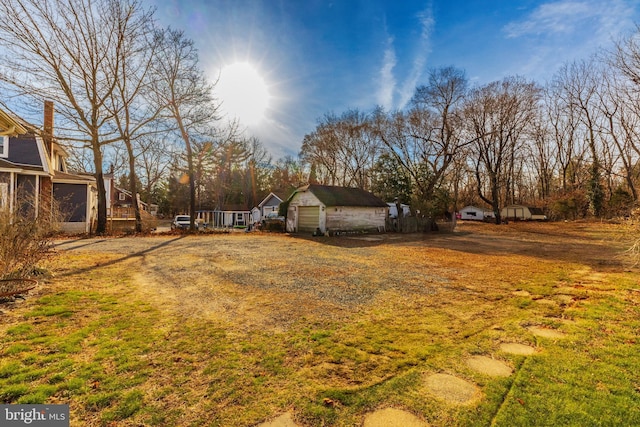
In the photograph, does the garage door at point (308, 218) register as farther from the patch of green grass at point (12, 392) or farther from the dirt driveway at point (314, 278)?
the patch of green grass at point (12, 392)

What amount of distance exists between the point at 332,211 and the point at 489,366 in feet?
52.2

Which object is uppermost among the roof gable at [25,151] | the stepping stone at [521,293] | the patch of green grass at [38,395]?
the roof gable at [25,151]

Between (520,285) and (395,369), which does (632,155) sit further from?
(395,369)

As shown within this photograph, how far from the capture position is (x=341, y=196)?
20.2 m

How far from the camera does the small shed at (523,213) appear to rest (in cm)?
3881

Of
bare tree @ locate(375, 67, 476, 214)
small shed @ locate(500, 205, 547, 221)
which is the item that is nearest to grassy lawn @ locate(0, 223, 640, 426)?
bare tree @ locate(375, 67, 476, 214)

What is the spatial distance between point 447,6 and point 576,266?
398 inches

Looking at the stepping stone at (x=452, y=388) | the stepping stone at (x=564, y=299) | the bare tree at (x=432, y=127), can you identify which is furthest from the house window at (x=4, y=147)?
the bare tree at (x=432, y=127)

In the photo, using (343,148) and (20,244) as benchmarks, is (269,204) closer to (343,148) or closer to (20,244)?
(343,148)

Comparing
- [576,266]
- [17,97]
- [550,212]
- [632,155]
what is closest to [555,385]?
[576,266]

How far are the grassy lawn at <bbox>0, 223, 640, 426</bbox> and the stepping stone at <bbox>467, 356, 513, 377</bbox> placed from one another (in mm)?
74

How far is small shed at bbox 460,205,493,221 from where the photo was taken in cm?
4269

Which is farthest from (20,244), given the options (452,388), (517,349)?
(517,349)

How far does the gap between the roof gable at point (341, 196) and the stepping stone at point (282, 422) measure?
636 inches
